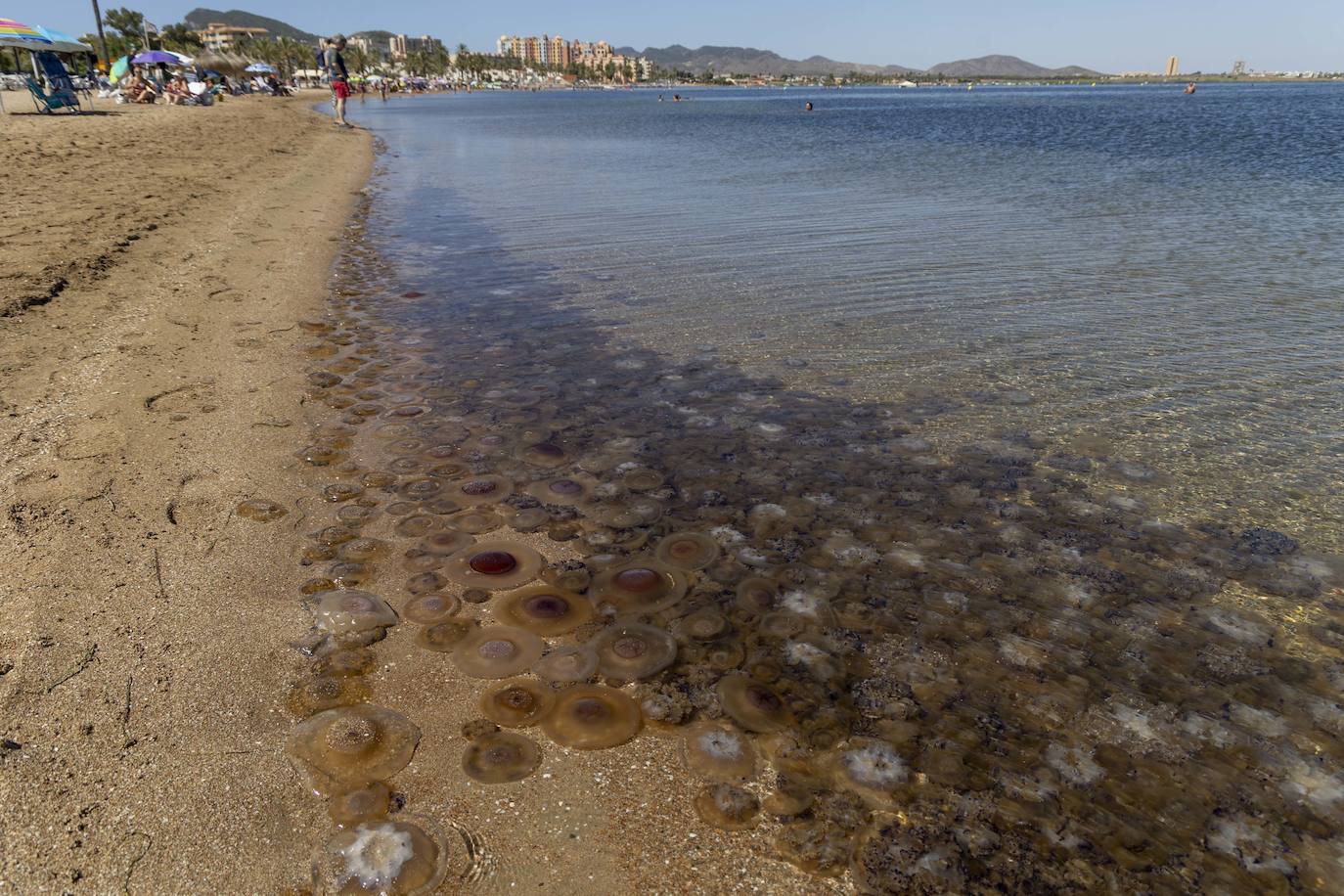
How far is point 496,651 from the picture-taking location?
11.5 feet

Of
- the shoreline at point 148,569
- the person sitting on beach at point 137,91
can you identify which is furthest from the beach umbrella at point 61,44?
the shoreline at point 148,569

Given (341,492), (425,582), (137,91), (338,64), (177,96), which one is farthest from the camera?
(177,96)

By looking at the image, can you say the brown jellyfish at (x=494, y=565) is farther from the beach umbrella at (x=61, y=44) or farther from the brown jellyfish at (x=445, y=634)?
the beach umbrella at (x=61, y=44)

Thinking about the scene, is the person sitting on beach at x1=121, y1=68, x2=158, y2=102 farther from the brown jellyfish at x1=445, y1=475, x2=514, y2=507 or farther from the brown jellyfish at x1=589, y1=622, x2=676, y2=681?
the brown jellyfish at x1=589, y1=622, x2=676, y2=681

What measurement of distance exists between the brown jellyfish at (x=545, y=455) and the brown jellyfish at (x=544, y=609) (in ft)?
5.05

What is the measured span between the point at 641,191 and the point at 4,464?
16344 millimetres

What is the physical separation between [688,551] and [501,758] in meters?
1.81

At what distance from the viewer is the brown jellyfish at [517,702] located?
3111 mm

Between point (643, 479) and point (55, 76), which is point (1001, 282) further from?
point (55, 76)

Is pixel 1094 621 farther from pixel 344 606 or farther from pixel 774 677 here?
pixel 344 606

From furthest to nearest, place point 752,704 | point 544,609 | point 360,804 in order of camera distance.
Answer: point 544,609, point 752,704, point 360,804

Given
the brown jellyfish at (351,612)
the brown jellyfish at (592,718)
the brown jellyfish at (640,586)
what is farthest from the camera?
the brown jellyfish at (640,586)

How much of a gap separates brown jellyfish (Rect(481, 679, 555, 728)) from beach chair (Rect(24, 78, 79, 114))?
36994 mm

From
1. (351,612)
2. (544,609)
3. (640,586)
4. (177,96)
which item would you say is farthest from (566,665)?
(177,96)
